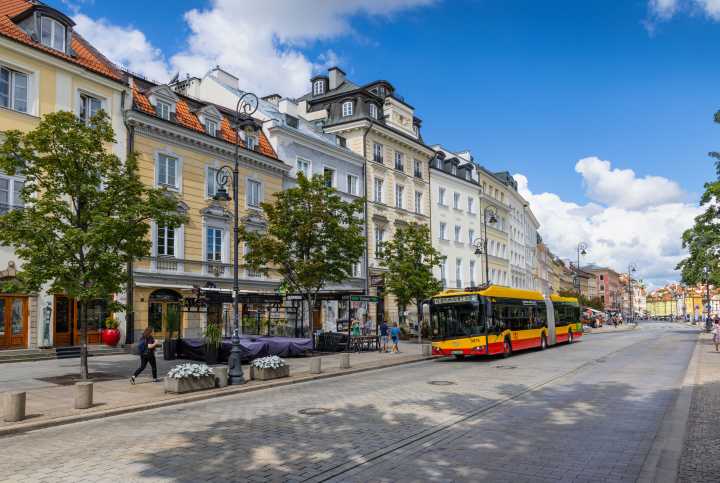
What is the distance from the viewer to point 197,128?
94.3 feet

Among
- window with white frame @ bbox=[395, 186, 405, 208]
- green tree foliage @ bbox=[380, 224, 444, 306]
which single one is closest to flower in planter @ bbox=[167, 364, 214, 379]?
green tree foliage @ bbox=[380, 224, 444, 306]

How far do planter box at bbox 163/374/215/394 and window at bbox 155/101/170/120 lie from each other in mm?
17195

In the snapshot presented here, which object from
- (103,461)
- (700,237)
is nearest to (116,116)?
(103,461)

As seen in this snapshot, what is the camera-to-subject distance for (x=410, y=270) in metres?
32.4

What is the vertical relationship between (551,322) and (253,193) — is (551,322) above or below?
below

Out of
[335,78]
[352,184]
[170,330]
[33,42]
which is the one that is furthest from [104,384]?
[335,78]

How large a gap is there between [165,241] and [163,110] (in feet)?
22.2

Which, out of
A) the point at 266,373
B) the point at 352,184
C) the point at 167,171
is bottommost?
the point at 266,373

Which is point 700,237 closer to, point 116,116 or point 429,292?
point 429,292

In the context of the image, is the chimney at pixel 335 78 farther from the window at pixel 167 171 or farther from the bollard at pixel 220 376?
the bollard at pixel 220 376

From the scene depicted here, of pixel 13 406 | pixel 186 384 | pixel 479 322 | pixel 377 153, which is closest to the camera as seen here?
pixel 13 406

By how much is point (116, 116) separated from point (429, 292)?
1945 centimetres

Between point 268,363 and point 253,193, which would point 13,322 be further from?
point 253,193

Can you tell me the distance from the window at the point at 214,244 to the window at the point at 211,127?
5358 mm
